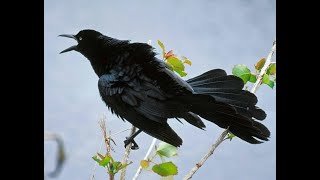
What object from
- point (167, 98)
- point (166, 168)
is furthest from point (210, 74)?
point (166, 168)

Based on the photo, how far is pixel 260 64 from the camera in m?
0.90

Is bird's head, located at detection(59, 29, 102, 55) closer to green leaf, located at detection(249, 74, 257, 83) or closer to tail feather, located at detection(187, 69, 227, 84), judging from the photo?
tail feather, located at detection(187, 69, 227, 84)

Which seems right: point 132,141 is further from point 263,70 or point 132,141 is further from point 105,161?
point 263,70

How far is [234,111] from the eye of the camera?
0.77 metres

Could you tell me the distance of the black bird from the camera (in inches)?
30.3

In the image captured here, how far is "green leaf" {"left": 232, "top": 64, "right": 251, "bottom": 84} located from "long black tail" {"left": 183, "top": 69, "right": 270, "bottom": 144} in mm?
66

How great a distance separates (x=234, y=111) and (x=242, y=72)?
0.15m

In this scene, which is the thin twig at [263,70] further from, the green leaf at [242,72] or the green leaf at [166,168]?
the green leaf at [166,168]

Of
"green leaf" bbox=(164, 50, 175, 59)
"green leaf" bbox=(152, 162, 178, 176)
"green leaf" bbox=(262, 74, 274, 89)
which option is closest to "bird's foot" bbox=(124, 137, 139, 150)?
"green leaf" bbox=(152, 162, 178, 176)

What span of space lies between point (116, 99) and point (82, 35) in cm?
21
